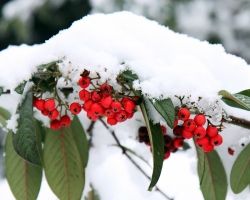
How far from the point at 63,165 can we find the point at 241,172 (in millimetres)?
427

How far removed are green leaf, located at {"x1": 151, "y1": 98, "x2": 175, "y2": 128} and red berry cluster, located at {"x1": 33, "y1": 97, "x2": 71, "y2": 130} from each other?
24cm

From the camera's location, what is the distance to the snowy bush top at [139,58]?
1043 mm

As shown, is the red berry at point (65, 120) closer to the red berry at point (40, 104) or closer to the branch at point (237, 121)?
the red berry at point (40, 104)

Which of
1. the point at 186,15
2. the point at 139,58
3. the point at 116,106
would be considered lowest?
the point at 116,106

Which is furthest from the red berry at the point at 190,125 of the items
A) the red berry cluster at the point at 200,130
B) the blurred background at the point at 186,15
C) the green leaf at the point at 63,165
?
the blurred background at the point at 186,15

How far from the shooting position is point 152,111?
39.8 inches

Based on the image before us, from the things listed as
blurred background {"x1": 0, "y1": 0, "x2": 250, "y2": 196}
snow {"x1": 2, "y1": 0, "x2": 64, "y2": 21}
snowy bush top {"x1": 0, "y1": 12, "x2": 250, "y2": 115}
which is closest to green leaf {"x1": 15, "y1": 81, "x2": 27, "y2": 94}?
snowy bush top {"x1": 0, "y1": 12, "x2": 250, "y2": 115}

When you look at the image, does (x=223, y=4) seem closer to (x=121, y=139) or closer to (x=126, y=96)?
(x=121, y=139)

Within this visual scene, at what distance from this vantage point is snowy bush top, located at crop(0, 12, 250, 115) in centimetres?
104

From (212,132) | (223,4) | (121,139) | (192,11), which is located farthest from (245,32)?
(212,132)

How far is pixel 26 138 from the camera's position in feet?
3.39

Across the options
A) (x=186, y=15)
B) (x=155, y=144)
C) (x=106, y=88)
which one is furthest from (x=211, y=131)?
(x=186, y=15)

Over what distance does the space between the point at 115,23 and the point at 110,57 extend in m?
0.17

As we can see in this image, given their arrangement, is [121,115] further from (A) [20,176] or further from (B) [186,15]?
(B) [186,15]
